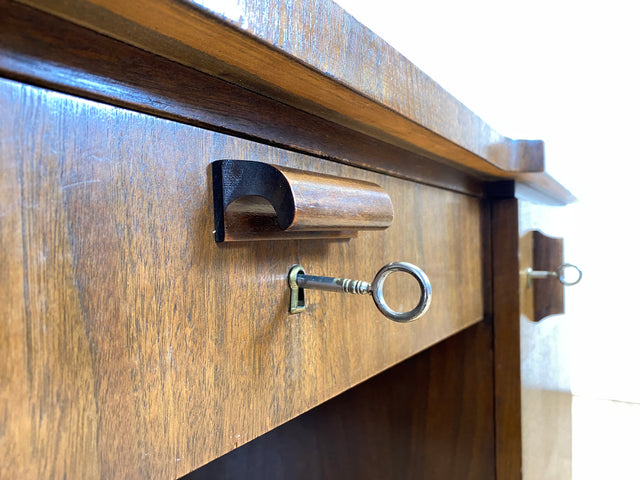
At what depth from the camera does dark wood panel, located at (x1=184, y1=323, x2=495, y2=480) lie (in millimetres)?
606

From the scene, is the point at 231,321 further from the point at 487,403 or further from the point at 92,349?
the point at 487,403

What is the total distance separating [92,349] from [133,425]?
0.12 feet

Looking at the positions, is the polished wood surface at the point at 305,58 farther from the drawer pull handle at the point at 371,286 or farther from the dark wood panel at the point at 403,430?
the dark wood panel at the point at 403,430

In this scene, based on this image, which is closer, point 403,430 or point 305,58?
point 305,58

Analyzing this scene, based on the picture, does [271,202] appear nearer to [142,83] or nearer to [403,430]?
[142,83]

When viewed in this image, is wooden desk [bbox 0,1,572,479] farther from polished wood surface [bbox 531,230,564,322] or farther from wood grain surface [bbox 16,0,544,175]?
polished wood surface [bbox 531,230,564,322]

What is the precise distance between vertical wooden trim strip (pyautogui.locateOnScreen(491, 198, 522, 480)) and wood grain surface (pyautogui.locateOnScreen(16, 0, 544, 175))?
24cm

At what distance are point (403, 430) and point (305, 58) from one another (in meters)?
0.60

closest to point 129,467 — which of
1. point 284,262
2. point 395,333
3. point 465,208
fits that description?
point 284,262

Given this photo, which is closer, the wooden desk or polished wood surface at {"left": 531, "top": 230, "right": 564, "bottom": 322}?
the wooden desk

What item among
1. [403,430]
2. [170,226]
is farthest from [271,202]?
[403,430]

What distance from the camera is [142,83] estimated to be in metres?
0.19

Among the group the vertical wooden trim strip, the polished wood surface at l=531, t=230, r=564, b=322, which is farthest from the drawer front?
the polished wood surface at l=531, t=230, r=564, b=322

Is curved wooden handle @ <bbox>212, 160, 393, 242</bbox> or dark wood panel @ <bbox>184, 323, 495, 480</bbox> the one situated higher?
curved wooden handle @ <bbox>212, 160, 393, 242</bbox>
